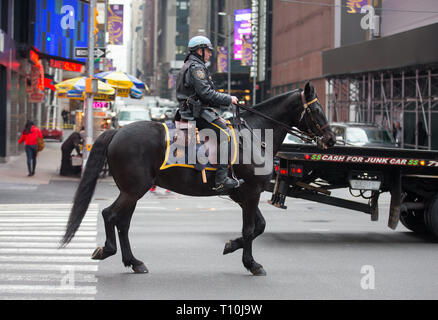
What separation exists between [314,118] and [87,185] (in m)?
3.08

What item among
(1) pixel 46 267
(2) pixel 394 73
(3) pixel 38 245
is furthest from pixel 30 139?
(2) pixel 394 73

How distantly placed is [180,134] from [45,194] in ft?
38.3

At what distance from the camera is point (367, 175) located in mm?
11188

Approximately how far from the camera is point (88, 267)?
344 inches

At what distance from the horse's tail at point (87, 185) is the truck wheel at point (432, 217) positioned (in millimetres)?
5538

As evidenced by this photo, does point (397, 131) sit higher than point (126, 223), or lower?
higher

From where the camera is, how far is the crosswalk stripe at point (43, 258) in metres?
7.39

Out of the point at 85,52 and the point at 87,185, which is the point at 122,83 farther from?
the point at 87,185

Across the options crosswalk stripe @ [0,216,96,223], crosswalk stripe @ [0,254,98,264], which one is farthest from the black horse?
crosswalk stripe @ [0,216,96,223]

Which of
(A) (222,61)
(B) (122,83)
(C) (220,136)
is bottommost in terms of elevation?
(C) (220,136)

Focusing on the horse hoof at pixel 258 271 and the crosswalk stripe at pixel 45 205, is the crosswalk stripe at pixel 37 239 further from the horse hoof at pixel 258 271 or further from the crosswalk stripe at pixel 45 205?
the crosswalk stripe at pixel 45 205
